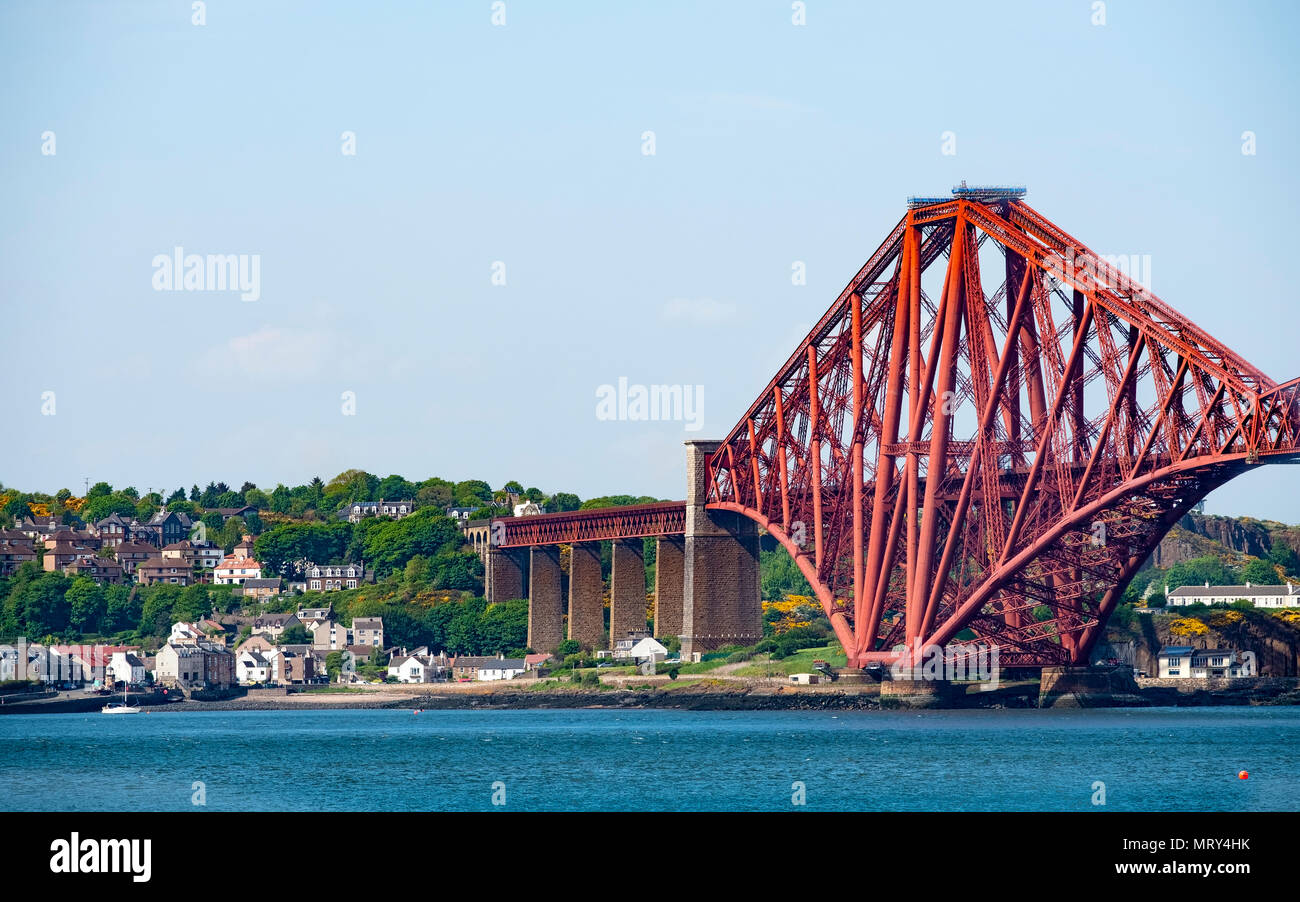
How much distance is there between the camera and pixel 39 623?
163875 mm

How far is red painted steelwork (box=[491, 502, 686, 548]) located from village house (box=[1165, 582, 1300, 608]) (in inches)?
1851

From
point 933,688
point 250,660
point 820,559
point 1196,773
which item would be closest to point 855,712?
point 933,688

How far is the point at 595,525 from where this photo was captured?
141 m

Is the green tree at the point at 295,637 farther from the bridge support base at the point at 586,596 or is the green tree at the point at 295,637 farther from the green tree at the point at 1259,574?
the green tree at the point at 1259,574

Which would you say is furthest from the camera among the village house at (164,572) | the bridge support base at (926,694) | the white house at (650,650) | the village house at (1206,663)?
the village house at (164,572)

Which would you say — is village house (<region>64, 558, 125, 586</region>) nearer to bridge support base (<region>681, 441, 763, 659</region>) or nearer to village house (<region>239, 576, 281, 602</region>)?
village house (<region>239, 576, 281, 602</region>)

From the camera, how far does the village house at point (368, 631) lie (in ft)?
496

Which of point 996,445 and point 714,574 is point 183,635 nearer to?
point 714,574

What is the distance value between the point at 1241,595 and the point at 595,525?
54753mm

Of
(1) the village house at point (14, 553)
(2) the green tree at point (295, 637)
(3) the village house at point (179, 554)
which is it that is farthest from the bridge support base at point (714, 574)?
(1) the village house at point (14, 553)

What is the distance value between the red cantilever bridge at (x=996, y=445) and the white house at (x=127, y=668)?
57.5 m

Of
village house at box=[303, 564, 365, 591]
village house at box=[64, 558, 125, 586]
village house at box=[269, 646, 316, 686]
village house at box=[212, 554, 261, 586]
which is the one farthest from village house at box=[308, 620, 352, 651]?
village house at box=[212, 554, 261, 586]

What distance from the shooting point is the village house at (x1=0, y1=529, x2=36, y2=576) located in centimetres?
18750

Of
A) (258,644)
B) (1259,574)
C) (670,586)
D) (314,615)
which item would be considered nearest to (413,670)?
(258,644)
